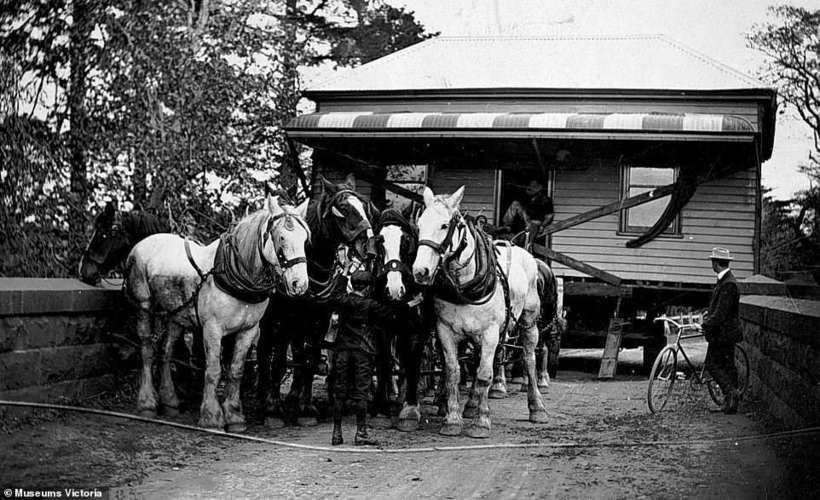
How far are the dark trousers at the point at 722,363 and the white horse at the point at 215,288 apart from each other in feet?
15.0

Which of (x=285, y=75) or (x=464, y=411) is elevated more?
(x=285, y=75)

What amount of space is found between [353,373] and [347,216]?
4.01ft

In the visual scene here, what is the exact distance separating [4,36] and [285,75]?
877 cm

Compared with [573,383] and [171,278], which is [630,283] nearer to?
[573,383]

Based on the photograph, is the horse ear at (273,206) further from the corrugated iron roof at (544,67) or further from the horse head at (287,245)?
the corrugated iron roof at (544,67)

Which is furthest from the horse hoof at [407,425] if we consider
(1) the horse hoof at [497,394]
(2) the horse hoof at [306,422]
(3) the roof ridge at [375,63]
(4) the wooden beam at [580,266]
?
(3) the roof ridge at [375,63]

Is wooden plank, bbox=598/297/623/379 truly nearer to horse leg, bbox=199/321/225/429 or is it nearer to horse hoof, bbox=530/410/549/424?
horse hoof, bbox=530/410/549/424

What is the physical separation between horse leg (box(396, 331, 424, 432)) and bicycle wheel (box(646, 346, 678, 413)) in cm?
285

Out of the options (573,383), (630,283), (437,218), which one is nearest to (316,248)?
(437,218)

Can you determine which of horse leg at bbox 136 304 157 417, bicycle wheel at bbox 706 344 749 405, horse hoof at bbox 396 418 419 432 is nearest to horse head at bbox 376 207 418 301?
horse hoof at bbox 396 418 419 432

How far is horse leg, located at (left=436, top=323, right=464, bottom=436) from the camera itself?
21.8 feet

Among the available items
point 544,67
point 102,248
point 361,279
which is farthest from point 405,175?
point 361,279

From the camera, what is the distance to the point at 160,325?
268 inches

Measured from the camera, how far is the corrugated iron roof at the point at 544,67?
13586 mm
